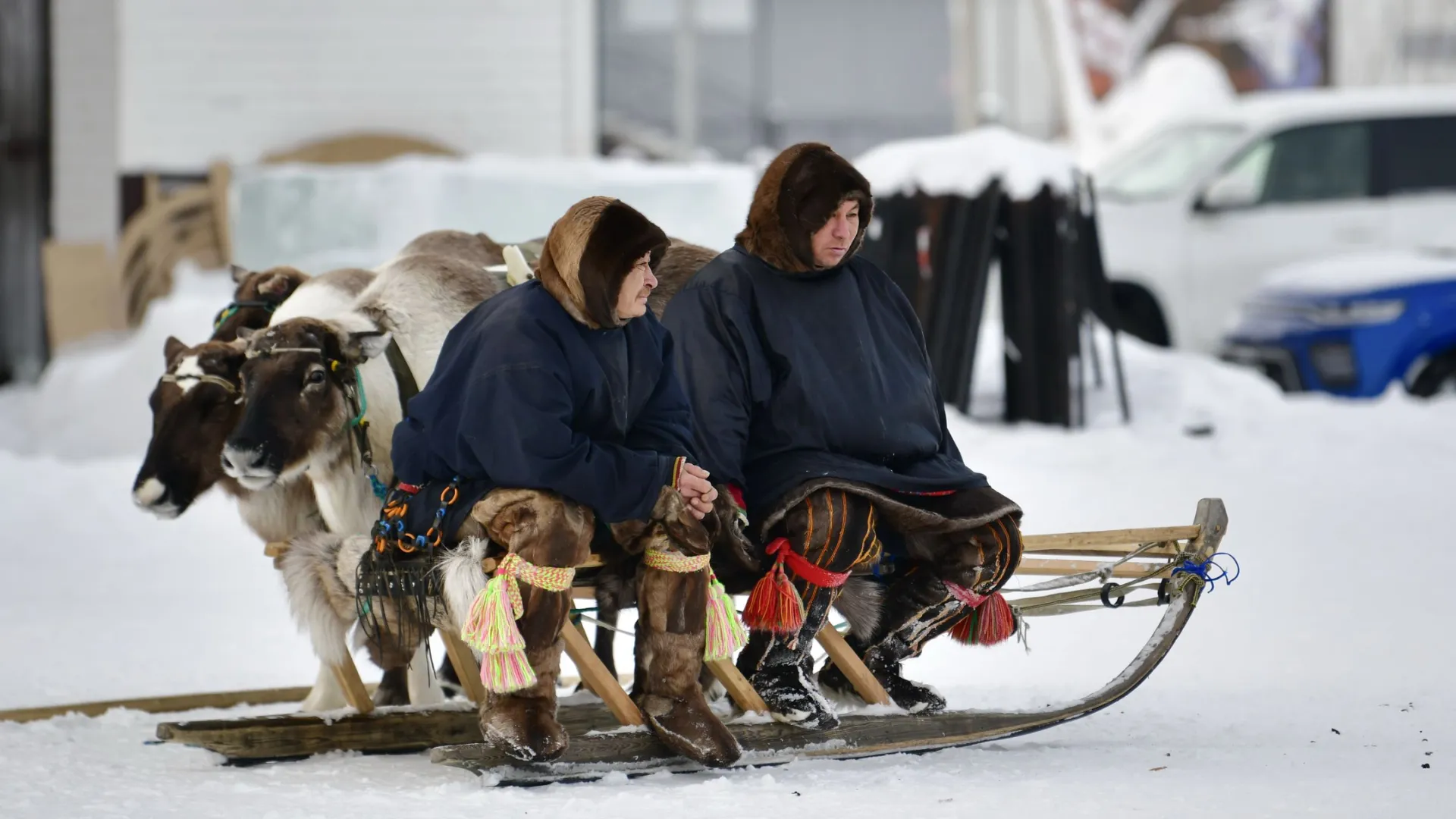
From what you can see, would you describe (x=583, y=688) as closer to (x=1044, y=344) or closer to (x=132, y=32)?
(x=1044, y=344)

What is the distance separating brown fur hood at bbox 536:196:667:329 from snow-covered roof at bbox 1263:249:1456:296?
7.12 metres

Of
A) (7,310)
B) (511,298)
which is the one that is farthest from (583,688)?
(7,310)

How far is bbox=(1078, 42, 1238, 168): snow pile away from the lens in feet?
55.3

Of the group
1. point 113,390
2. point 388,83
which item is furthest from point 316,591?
point 388,83

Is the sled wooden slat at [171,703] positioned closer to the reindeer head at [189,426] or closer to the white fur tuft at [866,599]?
the reindeer head at [189,426]

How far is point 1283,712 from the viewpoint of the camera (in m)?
4.82

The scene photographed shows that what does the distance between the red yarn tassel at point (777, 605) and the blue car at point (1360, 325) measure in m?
6.80

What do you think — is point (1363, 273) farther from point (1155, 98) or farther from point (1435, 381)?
point (1155, 98)

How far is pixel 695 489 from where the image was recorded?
4055 millimetres

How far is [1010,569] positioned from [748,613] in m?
0.65

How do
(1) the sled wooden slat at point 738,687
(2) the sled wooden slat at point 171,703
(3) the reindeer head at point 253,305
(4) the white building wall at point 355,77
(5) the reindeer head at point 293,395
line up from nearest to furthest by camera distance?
1. (1) the sled wooden slat at point 738,687
2. (5) the reindeer head at point 293,395
3. (2) the sled wooden slat at point 171,703
4. (3) the reindeer head at point 253,305
5. (4) the white building wall at point 355,77

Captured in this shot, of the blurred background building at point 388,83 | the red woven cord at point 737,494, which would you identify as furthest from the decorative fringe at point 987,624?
the blurred background building at point 388,83

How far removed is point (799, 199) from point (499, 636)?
4.34 feet

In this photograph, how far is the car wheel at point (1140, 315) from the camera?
456 inches
